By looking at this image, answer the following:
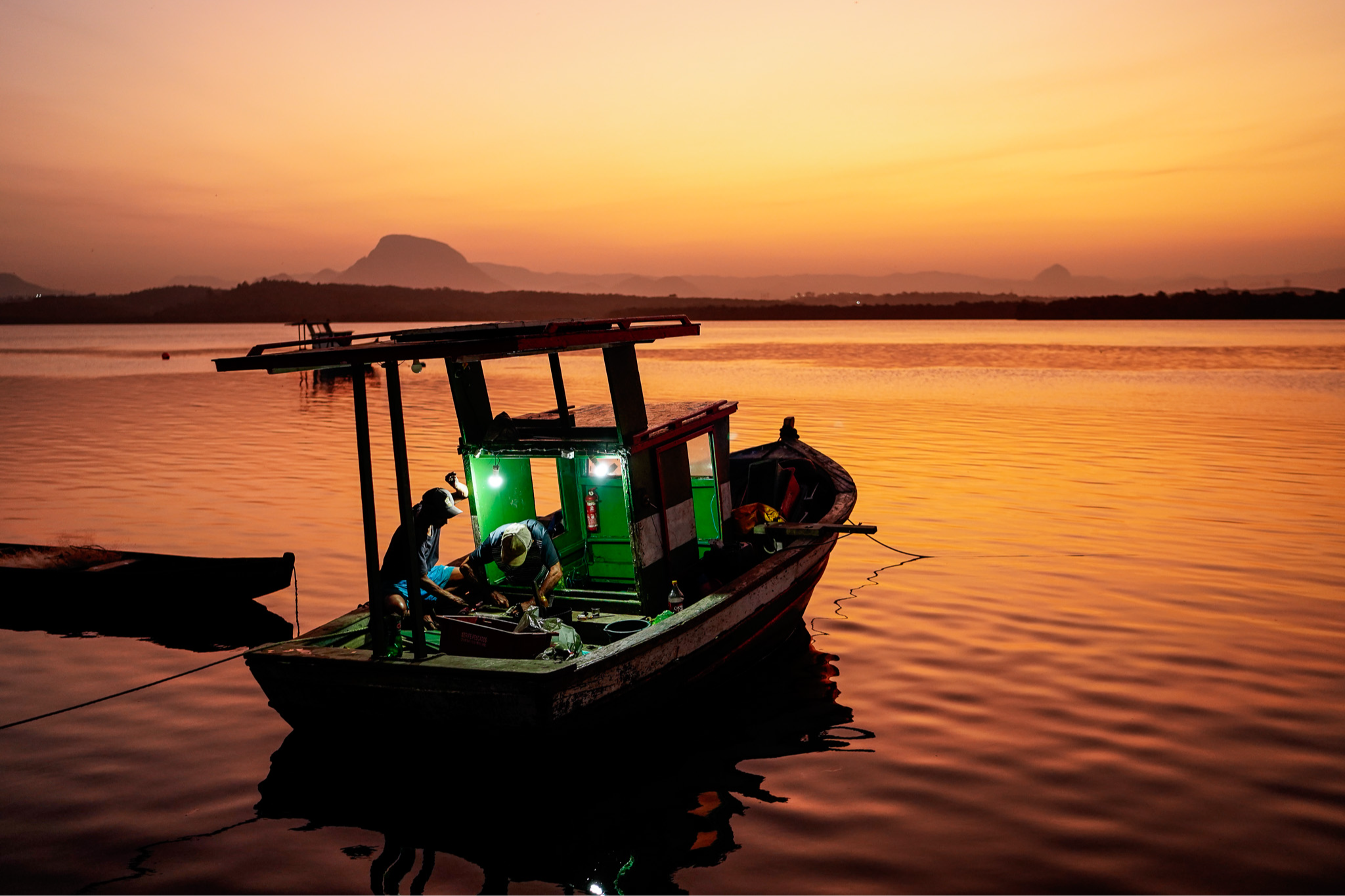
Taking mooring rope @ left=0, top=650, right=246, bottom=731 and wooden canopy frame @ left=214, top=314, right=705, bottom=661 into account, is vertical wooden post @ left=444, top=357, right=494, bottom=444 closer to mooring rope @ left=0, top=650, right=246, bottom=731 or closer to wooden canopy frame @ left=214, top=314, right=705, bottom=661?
wooden canopy frame @ left=214, top=314, right=705, bottom=661

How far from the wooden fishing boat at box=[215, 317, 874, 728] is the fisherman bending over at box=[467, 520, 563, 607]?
0.80 metres

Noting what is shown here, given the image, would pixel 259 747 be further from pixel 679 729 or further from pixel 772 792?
pixel 772 792

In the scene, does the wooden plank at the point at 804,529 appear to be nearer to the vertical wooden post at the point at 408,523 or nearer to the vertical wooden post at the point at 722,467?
the vertical wooden post at the point at 722,467

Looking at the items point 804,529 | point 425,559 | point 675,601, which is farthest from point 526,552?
point 804,529

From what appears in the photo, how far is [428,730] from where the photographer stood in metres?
7.91

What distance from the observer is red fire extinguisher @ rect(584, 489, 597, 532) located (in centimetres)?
1088

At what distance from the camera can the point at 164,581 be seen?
13.0 m

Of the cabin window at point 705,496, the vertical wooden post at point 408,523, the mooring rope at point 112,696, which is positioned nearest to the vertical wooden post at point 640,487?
the cabin window at point 705,496

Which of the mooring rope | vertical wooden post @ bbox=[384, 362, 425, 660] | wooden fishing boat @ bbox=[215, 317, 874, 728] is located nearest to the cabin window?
wooden fishing boat @ bbox=[215, 317, 874, 728]

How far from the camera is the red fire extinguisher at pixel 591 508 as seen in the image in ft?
35.7

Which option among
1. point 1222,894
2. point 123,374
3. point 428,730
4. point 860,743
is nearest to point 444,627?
point 428,730

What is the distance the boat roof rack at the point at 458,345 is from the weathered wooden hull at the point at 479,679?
2653mm

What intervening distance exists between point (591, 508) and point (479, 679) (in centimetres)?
357

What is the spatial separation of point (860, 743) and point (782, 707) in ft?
3.94
